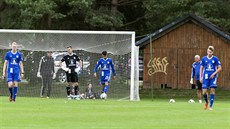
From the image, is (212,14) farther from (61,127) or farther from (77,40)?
(61,127)

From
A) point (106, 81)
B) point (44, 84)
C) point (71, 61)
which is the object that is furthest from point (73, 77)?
point (44, 84)

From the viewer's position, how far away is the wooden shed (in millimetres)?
41094

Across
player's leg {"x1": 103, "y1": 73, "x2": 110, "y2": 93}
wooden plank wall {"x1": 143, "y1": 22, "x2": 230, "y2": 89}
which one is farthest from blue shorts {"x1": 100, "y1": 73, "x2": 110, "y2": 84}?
wooden plank wall {"x1": 143, "y1": 22, "x2": 230, "y2": 89}

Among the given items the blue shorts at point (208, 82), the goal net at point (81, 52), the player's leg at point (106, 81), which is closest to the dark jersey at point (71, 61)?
the player's leg at point (106, 81)

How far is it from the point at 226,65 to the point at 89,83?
911cm

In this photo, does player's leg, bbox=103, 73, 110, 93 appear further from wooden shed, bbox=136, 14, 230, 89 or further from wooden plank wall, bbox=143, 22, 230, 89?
wooden plank wall, bbox=143, 22, 230, 89

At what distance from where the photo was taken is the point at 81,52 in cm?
3675

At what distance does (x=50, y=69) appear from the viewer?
35906 millimetres

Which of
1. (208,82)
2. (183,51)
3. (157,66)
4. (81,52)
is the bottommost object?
(208,82)

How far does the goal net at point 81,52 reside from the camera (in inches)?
1420

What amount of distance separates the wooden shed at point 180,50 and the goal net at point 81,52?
417cm

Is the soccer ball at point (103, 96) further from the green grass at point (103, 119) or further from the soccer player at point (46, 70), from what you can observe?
the green grass at point (103, 119)

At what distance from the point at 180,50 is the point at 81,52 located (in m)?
7.29

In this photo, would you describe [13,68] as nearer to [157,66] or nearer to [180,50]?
[157,66]
